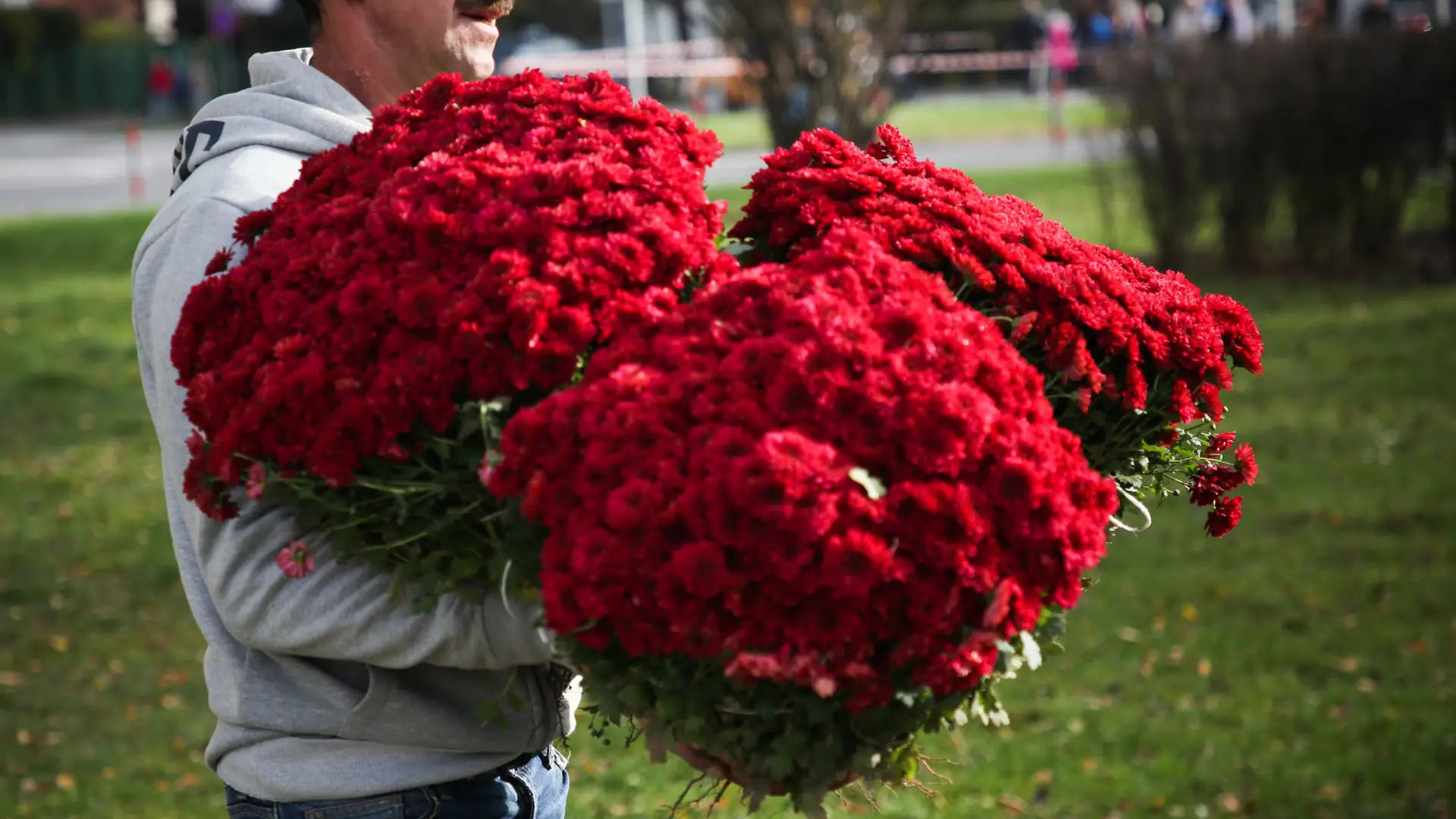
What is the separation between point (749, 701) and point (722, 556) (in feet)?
0.68

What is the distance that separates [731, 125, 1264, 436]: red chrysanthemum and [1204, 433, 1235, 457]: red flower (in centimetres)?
5

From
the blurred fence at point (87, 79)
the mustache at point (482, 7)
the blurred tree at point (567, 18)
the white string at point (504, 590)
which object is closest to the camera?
the white string at point (504, 590)

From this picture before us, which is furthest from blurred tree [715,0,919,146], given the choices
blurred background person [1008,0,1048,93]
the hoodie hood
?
blurred background person [1008,0,1048,93]

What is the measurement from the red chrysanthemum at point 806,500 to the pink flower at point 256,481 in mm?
311

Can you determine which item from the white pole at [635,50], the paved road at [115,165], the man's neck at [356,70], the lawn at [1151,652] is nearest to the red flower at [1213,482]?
the lawn at [1151,652]

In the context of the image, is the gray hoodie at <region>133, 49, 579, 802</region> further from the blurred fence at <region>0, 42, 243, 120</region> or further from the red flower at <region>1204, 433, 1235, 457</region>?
the blurred fence at <region>0, 42, 243, 120</region>

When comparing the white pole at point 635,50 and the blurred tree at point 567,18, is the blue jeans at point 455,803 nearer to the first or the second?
the white pole at point 635,50

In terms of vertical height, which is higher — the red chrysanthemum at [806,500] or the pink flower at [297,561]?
the red chrysanthemum at [806,500]

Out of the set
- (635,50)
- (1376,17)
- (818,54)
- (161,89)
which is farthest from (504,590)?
Answer: (161,89)

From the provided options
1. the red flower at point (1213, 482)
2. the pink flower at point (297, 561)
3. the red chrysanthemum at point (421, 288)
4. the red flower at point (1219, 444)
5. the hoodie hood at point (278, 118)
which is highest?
the hoodie hood at point (278, 118)

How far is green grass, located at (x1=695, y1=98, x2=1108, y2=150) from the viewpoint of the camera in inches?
963

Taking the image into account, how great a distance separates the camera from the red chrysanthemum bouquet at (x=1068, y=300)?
77.4 inches

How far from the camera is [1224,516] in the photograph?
87.7 inches

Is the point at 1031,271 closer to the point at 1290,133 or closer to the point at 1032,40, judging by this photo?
the point at 1290,133
